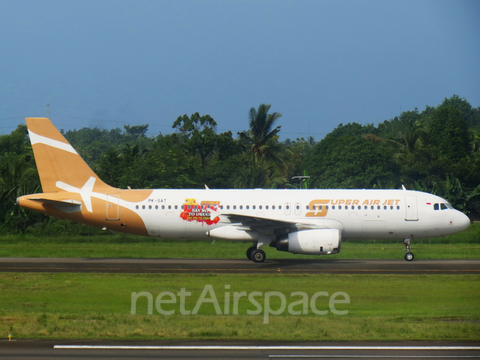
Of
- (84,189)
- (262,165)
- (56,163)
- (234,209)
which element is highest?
(262,165)

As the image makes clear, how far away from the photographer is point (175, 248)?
34.9m

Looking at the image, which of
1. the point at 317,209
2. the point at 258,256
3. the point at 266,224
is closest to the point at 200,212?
the point at 266,224

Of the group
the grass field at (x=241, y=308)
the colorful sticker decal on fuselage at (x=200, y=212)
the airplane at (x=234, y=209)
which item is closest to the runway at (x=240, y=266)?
the airplane at (x=234, y=209)

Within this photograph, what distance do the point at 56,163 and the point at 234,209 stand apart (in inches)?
394

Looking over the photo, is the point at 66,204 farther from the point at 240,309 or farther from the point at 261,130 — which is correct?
the point at 261,130

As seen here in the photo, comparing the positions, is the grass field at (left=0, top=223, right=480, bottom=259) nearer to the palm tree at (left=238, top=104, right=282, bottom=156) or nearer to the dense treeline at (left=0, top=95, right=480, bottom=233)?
the dense treeline at (left=0, top=95, right=480, bottom=233)

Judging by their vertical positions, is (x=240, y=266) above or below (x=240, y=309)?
above

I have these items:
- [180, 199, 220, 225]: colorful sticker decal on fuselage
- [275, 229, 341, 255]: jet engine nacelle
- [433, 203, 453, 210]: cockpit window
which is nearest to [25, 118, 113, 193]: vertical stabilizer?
[180, 199, 220, 225]: colorful sticker decal on fuselage

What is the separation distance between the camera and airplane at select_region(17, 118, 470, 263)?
Result: 94.6 ft

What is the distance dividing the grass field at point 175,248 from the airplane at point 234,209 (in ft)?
7.37

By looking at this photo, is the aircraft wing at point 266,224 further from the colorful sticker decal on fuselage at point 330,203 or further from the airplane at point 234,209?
the colorful sticker decal on fuselage at point 330,203

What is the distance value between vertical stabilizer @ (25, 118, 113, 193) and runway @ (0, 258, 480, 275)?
402cm
